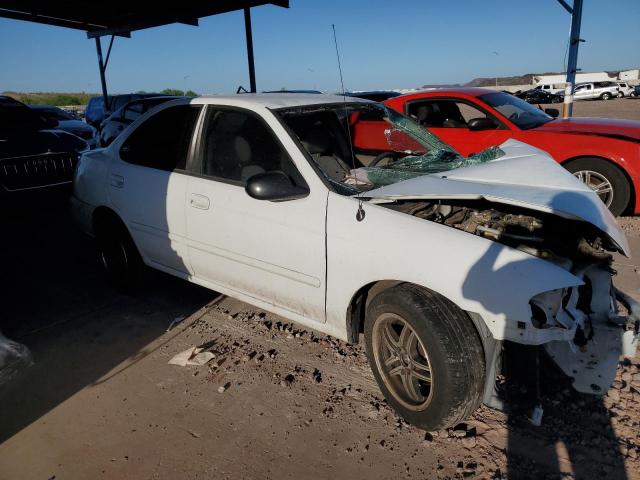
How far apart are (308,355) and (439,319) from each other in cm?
122

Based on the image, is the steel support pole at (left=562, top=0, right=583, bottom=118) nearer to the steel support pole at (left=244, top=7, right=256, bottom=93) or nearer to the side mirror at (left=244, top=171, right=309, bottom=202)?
the steel support pole at (left=244, top=7, right=256, bottom=93)

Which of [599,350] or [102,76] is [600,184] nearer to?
[599,350]

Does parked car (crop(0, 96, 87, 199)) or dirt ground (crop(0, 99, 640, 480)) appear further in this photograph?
parked car (crop(0, 96, 87, 199))

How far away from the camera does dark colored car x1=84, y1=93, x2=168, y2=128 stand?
13044 mm

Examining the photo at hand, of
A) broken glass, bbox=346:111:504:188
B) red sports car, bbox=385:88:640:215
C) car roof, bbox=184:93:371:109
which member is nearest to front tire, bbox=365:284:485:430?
broken glass, bbox=346:111:504:188

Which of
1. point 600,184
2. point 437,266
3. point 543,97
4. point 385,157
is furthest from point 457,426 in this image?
point 543,97

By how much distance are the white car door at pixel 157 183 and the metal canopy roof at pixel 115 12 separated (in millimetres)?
6209

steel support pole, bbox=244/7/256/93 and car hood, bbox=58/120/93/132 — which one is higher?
steel support pole, bbox=244/7/256/93

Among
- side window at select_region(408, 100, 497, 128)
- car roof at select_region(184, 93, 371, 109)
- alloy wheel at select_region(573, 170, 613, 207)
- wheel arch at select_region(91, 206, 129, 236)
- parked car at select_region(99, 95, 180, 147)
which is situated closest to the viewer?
car roof at select_region(184, 93, 371, 109)

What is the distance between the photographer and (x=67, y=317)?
12.2 ft

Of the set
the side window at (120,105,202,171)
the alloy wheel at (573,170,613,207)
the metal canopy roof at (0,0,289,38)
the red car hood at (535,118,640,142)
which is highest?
the metal canopy roof at (0,0,289,38)

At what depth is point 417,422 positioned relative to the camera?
2.35m

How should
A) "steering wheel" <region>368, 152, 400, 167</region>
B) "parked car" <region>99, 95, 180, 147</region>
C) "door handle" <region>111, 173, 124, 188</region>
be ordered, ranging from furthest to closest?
"parked car" <region>99, 95, 180, 147</region>, "door handle" <region>111, 173, 124, 188</region>, "steering wheel" <region>368, 152, 400, 167</region>

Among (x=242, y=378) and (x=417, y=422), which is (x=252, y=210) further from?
(x=417, y=422)
